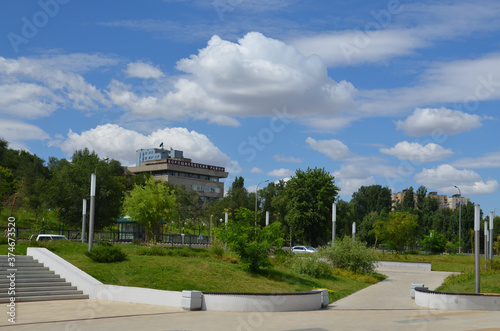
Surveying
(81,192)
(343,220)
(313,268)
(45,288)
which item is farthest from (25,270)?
(343,220)

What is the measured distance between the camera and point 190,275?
75.2ft

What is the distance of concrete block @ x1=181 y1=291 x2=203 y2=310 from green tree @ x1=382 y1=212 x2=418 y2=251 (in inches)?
1740

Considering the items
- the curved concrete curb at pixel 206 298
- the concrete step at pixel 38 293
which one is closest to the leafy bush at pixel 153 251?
the curved concrete curb at pixel 206 298

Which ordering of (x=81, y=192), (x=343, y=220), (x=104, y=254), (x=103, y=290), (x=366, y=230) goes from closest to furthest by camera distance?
(x=103, y=290)
(x=104, y=254)
(x=81, y=192)
(x=343, y=220)
(x=366, y=230)

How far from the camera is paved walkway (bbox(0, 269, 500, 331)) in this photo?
14.0 metres

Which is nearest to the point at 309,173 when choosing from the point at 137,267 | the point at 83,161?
the point at 83,161

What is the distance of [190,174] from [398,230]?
93.6 metres

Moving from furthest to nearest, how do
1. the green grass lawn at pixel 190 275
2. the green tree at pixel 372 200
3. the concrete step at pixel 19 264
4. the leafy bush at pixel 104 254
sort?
the green tree at pixel 372 200
the leafy bush at pixel 104 254
the concrete step at pixel 19 264
the green grass lawn at pixel 190 275

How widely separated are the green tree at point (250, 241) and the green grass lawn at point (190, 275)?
63cm

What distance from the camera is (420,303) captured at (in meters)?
20.6

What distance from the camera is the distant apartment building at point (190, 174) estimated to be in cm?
13850

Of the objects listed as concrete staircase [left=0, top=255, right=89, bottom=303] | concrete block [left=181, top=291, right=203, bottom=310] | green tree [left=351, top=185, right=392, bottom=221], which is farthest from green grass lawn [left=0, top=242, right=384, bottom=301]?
green tree [left=351, top=185, right=392, bottom=221]

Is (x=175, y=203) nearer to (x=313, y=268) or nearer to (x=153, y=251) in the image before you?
(x=153, y=251)

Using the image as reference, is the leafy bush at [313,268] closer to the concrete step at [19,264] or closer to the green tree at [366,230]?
the concrete step at [19,264]
